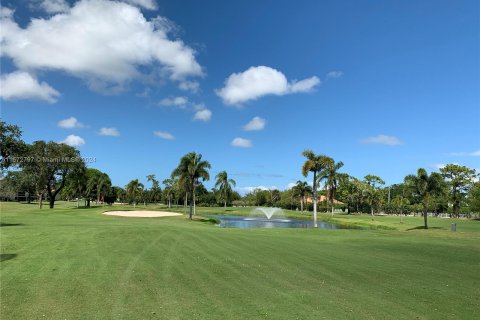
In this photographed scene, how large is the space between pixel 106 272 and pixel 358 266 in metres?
10.3

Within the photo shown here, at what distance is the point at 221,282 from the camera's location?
1240 centimetres

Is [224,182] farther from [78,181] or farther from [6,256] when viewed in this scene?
[6,256]

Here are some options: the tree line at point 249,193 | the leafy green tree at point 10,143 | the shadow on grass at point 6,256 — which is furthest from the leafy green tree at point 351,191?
the shadow on grass at point 6,256

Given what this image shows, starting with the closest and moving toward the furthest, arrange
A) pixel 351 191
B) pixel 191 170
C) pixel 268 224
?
pixel 191 170 → pixel 268 224 → pixel 351 191

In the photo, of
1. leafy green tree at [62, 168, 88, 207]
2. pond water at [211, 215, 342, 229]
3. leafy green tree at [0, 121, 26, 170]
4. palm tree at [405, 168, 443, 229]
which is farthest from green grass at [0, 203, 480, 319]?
leafy green tree at [62, 168, 88, 207]

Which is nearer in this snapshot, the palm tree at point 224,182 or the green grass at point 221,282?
the green grass at point 221,282

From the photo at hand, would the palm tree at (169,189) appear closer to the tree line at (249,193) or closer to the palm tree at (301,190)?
the tree line at (249,193)

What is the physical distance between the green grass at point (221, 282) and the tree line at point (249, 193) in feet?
84.8

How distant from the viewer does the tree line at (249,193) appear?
48.9 m

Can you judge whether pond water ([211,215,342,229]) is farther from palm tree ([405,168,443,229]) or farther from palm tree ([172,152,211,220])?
palm tree ([405,168,443,229])

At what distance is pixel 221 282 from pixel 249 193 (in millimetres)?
161957

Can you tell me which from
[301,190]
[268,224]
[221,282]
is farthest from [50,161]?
[221,282]

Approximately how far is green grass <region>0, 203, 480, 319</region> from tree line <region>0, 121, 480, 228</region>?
84.8 feet

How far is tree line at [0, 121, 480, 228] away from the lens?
4894cm
